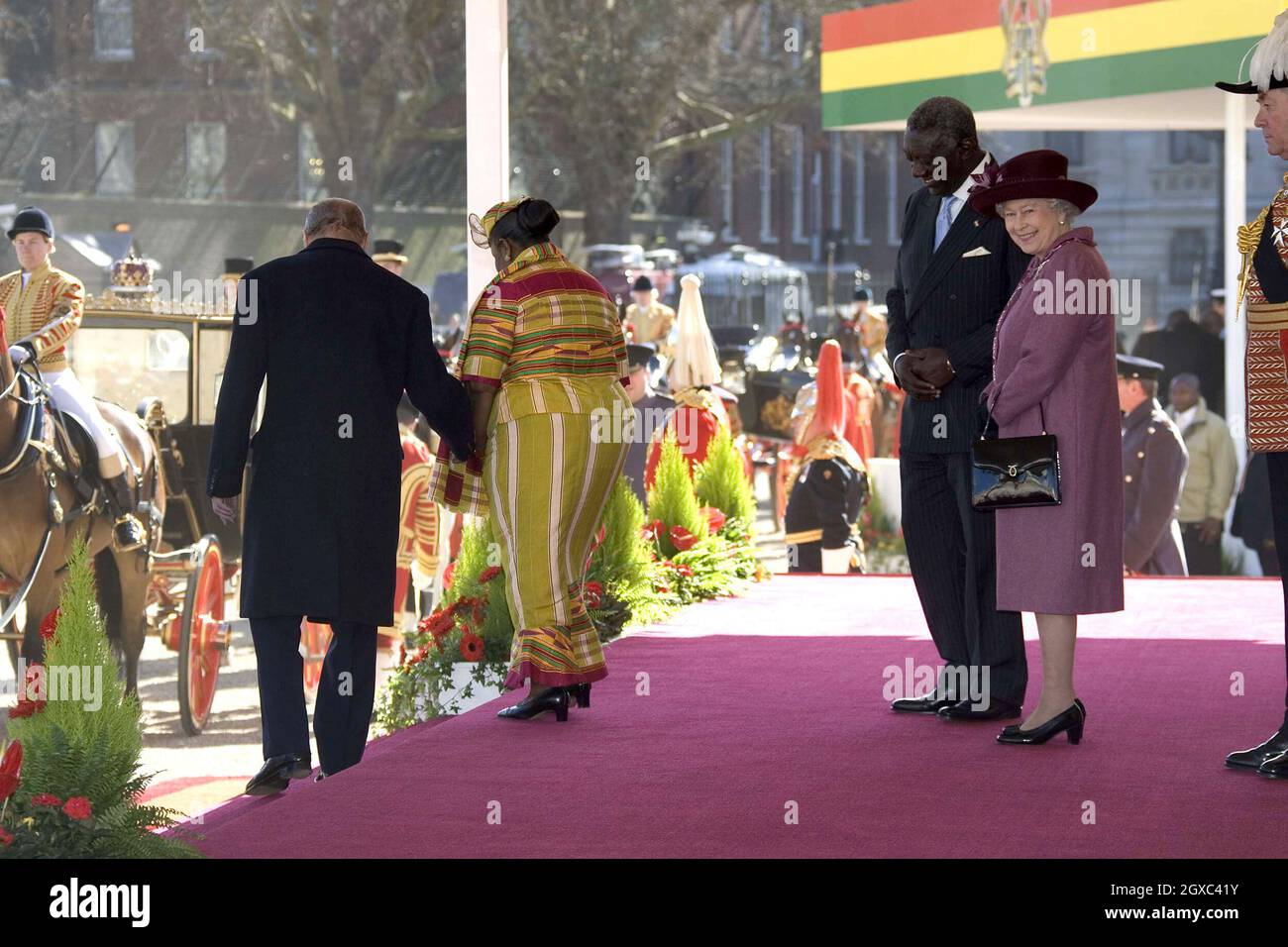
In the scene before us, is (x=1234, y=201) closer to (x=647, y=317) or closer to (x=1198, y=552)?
(x=1198, y=552)

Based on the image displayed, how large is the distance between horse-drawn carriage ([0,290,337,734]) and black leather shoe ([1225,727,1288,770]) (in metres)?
7.31

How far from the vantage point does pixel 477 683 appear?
25.2ft

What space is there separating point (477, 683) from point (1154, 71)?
30.5 ft

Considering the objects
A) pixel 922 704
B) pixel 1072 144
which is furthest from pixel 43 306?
pixel 1072 144

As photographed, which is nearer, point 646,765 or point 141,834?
→ point 141,834

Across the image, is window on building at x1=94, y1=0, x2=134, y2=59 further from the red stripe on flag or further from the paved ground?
the red stripe on flag

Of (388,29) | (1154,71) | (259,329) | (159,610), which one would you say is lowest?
→ (159,610)

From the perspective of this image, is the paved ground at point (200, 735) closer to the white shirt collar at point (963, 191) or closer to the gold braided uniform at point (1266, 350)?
the white shirt collar at point (963, 191)

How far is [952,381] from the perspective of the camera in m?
6.34

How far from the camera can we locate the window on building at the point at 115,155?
1775 inches

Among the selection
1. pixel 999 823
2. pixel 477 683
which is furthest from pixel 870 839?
pixel 477 683

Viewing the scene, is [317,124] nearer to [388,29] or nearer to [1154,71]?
[388,29]

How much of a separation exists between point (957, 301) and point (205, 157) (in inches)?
1595

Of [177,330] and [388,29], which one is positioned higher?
[388,29]
